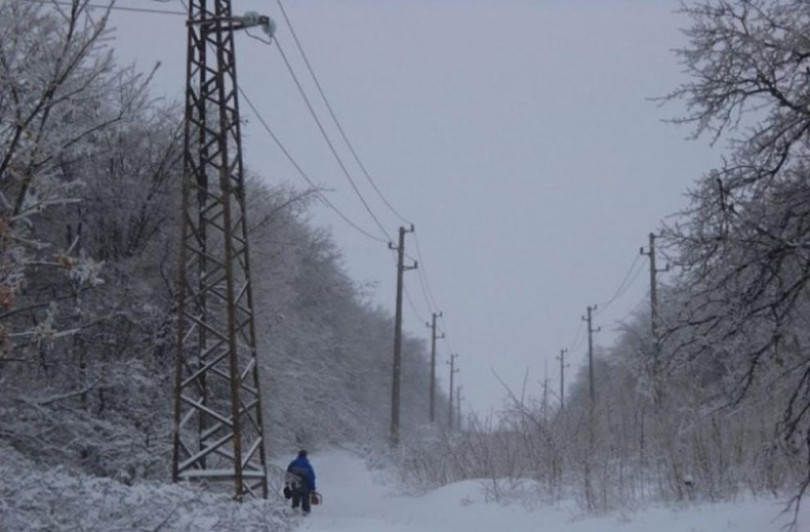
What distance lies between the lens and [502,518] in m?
17.0

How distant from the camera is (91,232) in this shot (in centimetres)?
2397

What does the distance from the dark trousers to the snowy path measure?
1157 mm

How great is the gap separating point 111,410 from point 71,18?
51.2 feet

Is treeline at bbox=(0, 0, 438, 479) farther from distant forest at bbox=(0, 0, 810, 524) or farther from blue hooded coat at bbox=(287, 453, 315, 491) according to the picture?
blue hooded coat at bbox=(287, 453, 315, 491)

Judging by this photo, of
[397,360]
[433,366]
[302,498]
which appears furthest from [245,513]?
[433,366]

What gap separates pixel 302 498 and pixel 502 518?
568 centimetres

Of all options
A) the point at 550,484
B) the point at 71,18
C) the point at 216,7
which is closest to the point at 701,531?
the point at 550,484

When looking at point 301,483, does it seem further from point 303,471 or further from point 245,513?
point 245,513

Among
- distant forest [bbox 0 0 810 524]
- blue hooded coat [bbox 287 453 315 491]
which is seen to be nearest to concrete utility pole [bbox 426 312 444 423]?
distant forest [bbox 0 0 810 524]

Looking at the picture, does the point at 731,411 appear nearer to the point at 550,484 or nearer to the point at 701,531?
the point at 701,531

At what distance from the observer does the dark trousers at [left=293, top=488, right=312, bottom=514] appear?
2077 cm

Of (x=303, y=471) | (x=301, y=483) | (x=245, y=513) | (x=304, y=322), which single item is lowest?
(x=245, y=513)

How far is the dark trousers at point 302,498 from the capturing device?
2077 centimetres

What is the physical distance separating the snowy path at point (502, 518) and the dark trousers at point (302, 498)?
1157mm
